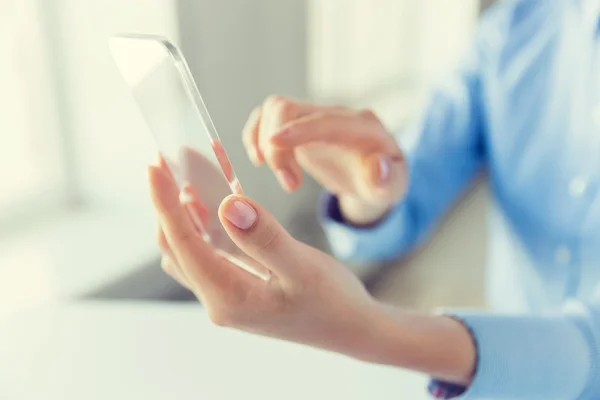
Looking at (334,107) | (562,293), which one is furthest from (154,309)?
(562,293)

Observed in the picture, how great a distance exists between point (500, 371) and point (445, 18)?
1.34 m

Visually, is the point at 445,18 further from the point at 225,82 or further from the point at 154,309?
the point at 154,309

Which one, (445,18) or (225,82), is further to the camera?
(445,18)

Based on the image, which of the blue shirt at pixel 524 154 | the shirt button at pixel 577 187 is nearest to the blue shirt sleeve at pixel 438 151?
the blue shirt at pixel 524 154

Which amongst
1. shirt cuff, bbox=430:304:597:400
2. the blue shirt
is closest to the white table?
shirt cuff, bbox=430:304:597:400

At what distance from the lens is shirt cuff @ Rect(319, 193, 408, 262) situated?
692mm

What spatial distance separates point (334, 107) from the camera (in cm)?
51

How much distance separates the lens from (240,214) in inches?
11.8

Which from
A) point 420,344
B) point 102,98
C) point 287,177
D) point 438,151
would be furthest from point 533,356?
point 102,98

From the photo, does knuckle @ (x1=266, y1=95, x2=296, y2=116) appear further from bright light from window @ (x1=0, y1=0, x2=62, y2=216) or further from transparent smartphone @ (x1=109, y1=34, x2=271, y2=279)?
bright light from window @ (x1=0, y1=0, x2=62, y2=216)

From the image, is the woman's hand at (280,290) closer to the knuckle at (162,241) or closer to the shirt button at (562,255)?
the knuckle at (162,241)

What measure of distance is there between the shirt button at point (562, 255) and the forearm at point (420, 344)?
0.27 m

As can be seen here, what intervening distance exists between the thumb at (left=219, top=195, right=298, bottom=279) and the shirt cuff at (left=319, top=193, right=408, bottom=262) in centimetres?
36

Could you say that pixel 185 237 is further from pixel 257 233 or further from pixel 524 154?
pixel 524 154
